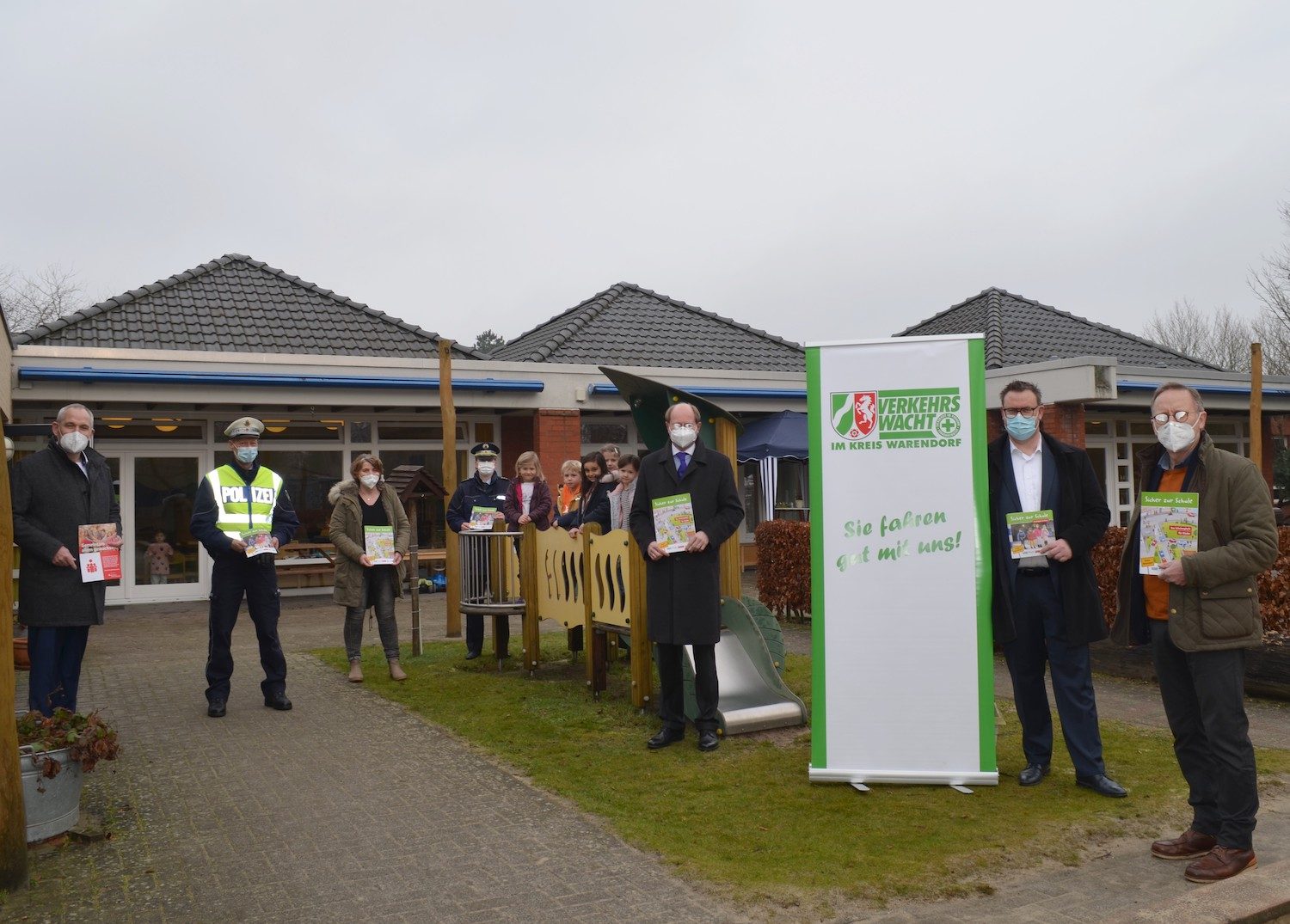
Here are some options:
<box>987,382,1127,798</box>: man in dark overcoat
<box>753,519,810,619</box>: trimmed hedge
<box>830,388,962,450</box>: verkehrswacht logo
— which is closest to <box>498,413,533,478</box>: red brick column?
<box>753,519,810,619</box>: trimmed hedge

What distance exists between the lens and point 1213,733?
4.43 meters

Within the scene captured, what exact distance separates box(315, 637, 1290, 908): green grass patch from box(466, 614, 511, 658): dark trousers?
75.6 inches

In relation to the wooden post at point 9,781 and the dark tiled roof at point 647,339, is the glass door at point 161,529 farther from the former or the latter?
the wooden post at point 9,781

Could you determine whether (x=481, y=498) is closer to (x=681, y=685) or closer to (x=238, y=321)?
(x=681, y=685)

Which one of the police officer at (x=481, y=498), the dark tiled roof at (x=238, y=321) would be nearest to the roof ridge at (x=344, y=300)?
the dark tiled roof at (x=238, y=321)

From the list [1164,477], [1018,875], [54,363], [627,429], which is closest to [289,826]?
[1018,875]

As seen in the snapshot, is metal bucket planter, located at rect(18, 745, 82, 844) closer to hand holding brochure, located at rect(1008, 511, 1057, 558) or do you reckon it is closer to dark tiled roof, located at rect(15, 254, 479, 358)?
hand holding brochure, located at rect(1008, 511, 1057, 558)

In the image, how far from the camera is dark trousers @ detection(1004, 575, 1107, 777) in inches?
218

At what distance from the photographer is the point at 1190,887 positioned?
4.25 metres

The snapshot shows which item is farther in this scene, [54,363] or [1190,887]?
[54,363]

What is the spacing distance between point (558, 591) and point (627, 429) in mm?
10489

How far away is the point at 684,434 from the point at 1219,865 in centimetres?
356

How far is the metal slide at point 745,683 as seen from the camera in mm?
6992

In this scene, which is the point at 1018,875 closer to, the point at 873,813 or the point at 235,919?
the point at 873,813
